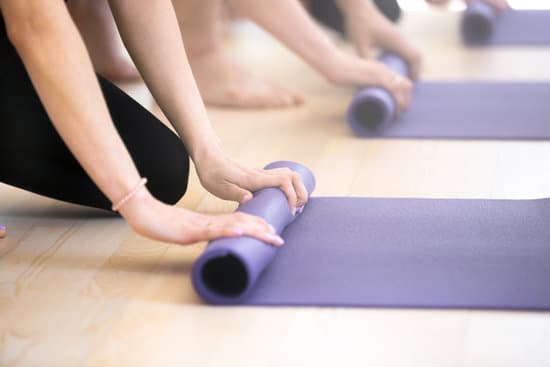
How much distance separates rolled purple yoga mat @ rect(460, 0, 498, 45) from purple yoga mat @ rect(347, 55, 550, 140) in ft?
2.85

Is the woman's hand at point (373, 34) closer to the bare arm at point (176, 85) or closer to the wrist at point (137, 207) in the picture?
the bare arm at point (176, 85)

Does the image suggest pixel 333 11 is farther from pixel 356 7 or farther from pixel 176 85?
pixel 176 85

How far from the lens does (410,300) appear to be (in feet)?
5.17

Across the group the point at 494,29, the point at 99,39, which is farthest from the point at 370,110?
the point at 494,29

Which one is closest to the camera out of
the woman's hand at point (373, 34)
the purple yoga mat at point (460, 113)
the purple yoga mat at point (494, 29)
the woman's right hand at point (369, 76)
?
the purple yoga mat at point (460, 113)

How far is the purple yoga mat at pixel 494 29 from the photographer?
4004 mm

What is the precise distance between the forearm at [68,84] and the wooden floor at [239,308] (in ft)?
0.78

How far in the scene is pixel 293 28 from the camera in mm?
2865

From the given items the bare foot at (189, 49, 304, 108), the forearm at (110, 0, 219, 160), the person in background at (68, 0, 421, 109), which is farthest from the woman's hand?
the forearm at (110, 0, 219, 160)

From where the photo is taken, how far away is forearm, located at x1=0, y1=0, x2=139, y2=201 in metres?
1.56

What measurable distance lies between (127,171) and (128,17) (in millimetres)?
451

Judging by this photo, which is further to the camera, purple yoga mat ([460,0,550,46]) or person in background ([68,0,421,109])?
purple yoga mat ([460,0,550,46])

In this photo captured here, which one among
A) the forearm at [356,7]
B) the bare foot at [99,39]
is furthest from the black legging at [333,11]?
the bare foot at [99,39]

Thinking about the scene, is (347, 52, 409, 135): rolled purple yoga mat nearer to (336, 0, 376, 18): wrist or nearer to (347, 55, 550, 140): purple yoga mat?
(347, 55, 550, 140): purple yoga mat
